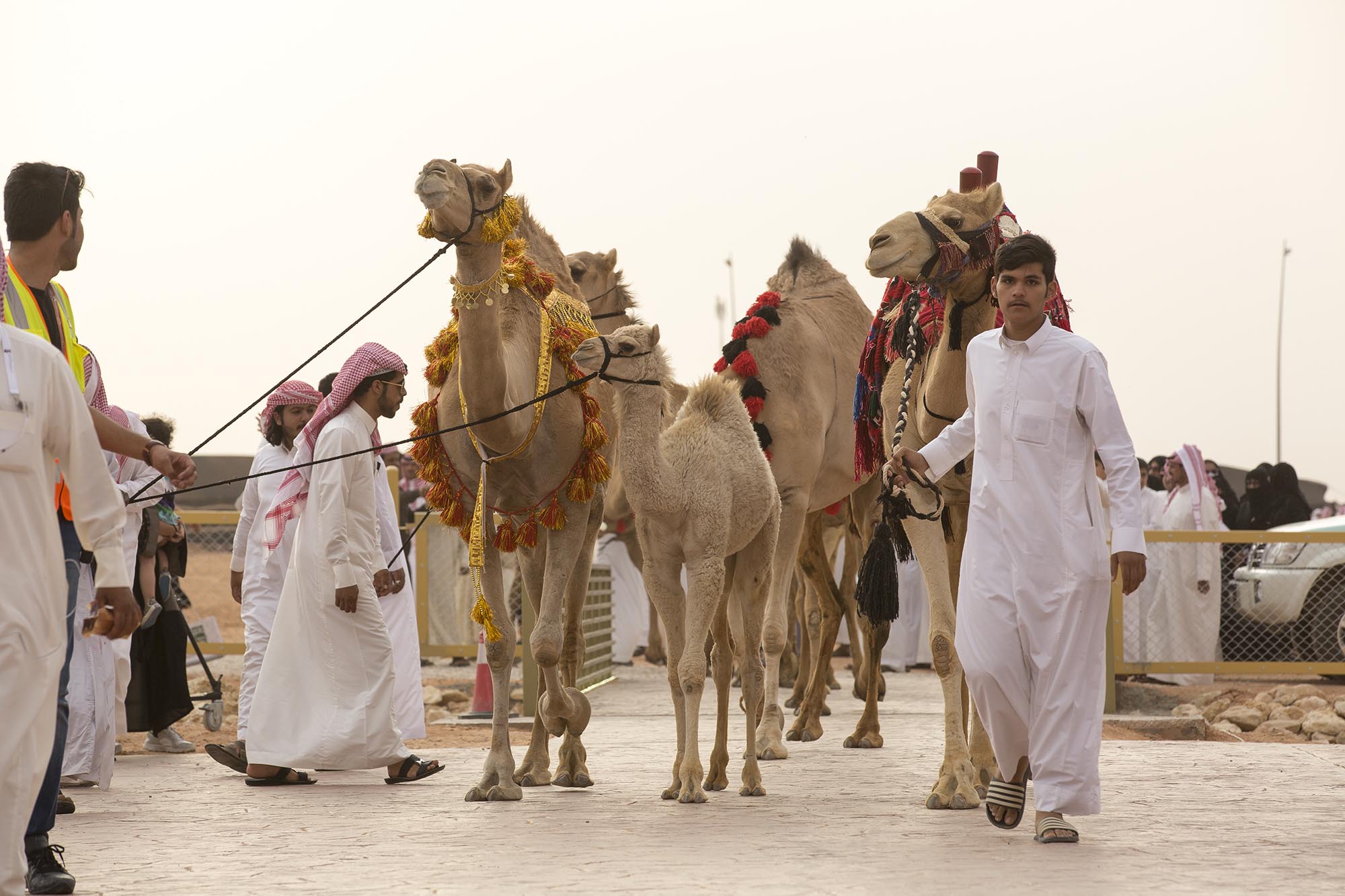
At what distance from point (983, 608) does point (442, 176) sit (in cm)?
284

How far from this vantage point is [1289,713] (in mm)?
12430

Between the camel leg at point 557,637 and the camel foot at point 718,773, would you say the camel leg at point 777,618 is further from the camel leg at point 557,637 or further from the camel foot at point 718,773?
the camel leg at point 557,637

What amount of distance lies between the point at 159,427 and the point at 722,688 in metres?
4.85

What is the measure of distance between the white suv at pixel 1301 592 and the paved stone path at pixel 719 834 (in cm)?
450

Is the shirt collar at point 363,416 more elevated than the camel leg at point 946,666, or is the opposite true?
the shirt collar at point 363,416

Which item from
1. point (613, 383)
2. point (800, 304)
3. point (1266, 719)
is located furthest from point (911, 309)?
point (1266, 719)

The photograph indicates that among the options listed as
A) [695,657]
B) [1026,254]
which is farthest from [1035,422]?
[695,657]

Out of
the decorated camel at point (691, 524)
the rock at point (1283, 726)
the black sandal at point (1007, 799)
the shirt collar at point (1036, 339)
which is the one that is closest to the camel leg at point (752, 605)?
the decorated camel at point (691, 524)

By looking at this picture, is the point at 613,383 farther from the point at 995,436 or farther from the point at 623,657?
the point at 623,657

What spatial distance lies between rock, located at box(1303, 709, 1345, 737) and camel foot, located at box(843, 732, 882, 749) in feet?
14.2

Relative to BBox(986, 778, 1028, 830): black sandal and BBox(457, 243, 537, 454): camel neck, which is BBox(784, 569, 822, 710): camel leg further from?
BBox(986, 778, 1028, 830): black sandal

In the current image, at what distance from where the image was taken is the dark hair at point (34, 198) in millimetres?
5023

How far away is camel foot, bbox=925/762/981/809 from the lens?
21.1 ft

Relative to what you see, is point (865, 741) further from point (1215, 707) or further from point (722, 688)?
point (1215, 707)
